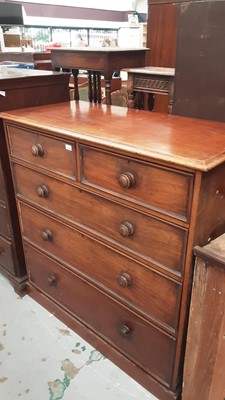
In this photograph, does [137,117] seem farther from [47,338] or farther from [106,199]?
[47,338]

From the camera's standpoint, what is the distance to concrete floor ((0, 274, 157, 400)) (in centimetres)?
132

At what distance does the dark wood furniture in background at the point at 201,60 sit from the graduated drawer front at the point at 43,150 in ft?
1.69

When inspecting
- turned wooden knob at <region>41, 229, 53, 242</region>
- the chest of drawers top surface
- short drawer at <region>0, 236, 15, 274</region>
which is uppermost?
the chest of drawers top surface

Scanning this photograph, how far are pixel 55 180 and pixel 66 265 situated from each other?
1.29 ft

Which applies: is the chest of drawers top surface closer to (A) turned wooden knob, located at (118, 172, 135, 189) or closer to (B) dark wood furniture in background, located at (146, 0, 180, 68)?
(A) turned wooden knob, located at (118, 172, 135, 189)

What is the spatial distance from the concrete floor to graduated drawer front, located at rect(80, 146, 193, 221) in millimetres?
830

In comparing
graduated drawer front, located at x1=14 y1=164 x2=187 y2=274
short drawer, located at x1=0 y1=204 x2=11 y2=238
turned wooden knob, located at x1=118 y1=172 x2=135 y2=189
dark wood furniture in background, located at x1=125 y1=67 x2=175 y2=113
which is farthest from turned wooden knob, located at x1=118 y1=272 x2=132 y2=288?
dark wood furniture in background, located at x1=125 y1=67 x2=175 y2=113

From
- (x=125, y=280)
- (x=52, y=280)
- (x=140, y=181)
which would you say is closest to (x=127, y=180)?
(x=140, y=181)

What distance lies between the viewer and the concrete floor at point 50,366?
1319 mm

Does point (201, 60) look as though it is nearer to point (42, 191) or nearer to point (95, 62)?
point (42, 191)

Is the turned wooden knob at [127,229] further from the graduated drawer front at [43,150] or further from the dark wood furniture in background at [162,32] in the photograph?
the dark wood furniture in background at [162,32]

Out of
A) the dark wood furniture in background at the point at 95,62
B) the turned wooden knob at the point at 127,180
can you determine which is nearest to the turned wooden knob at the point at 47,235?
Result: the turned wooden knob at the point at 127,180

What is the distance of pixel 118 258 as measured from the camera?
117 centimetres

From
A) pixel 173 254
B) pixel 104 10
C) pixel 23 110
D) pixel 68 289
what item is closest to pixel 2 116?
A: pixel 23 110
